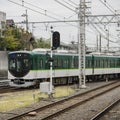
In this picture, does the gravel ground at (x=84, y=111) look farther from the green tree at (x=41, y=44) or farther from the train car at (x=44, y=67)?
the green tree at (x=41, y=44)

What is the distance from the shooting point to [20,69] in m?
31.2

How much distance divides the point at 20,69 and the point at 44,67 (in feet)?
6.92

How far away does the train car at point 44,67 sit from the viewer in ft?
102

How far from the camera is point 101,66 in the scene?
4475 centimetres

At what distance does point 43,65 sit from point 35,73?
1.39 meters

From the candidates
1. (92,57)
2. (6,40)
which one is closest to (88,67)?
(92,57)

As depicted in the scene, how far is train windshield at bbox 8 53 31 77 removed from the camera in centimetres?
3105

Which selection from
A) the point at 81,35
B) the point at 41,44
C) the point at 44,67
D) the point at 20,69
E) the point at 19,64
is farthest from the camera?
the point at 41,44

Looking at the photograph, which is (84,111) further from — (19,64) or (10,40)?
(10,40)

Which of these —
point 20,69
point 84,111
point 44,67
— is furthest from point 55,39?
point 44,67

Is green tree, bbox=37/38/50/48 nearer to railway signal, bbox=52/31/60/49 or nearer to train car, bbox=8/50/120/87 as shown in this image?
train car, bbox=8/50/120/87

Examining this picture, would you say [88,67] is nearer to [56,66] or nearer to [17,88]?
[56,66]

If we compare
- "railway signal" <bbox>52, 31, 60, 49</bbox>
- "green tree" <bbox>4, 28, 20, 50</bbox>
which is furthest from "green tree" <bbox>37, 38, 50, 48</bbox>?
"railway signal" <bbox>52, 31, 60, 49</bbox>

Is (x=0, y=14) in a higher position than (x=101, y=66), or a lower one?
higher
